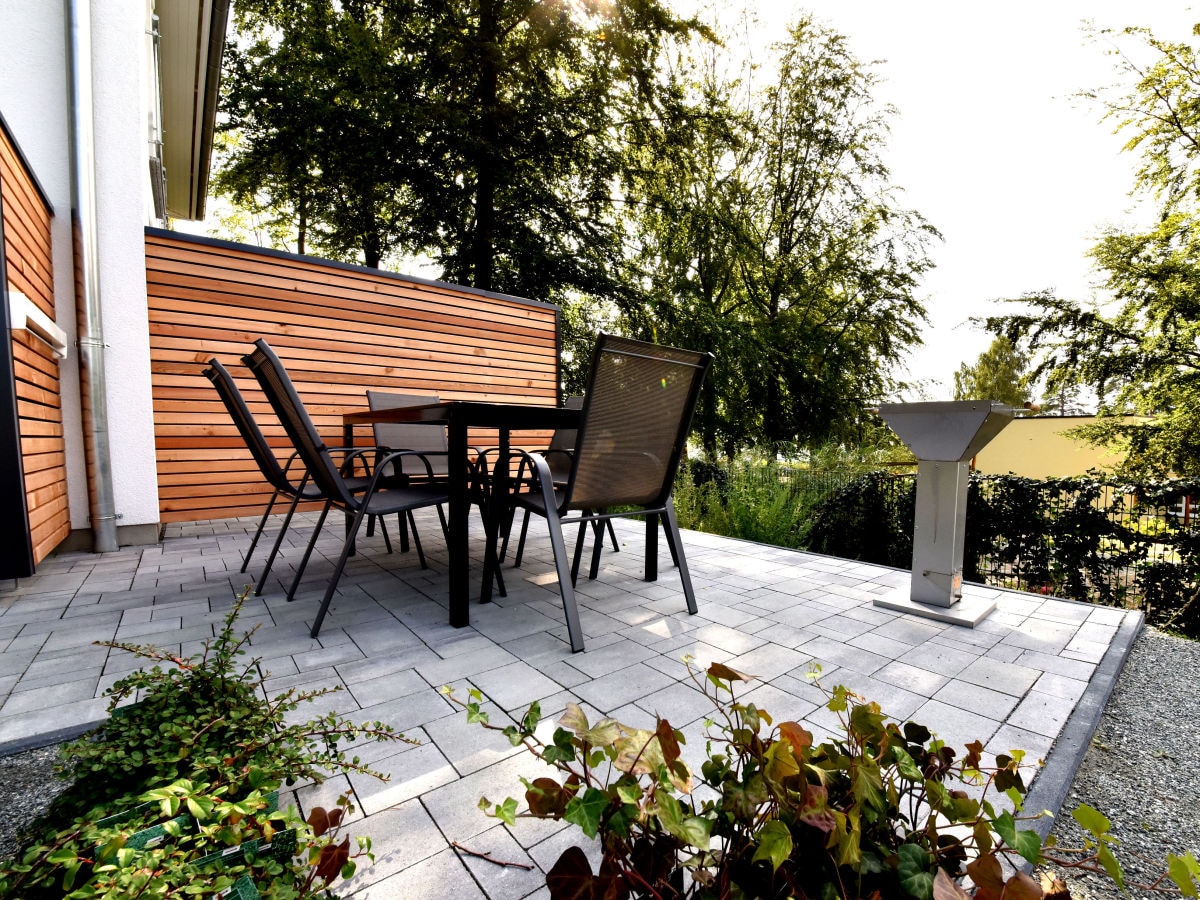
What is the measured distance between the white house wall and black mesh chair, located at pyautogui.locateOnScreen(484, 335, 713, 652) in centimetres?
303

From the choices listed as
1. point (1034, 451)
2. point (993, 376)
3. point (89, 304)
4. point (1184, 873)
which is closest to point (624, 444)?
point (1184, 873)

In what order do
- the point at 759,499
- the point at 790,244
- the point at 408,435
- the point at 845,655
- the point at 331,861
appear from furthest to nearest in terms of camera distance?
the point at 790,244 → the point at 759,499 → the point at 408,435 → the point at 845,655 → the point at 331,861

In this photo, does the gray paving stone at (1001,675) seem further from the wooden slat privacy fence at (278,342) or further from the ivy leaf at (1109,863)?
the wooden slat privacy fence at (278,342)

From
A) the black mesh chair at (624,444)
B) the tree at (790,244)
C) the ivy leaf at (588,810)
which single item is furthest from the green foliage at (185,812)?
the tree at (790,244)

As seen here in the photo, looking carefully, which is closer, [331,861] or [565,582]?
[331,861]

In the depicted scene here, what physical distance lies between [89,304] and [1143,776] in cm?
537

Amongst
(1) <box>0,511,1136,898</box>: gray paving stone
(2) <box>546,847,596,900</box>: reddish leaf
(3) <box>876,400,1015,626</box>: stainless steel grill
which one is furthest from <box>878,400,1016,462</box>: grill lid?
(2) <box>546,847,596,900</box>: reddish leaf

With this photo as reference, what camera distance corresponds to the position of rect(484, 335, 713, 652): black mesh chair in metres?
2.01

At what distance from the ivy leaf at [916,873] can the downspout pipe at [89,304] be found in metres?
4.53

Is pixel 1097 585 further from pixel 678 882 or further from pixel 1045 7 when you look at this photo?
pixel 1045 7

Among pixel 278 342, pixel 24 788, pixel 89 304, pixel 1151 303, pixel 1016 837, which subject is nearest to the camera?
pixel 1016 837

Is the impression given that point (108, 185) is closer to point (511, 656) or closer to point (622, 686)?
point (511, 656)

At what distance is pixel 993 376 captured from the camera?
2466 cm

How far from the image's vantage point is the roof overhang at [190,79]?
438 cm
